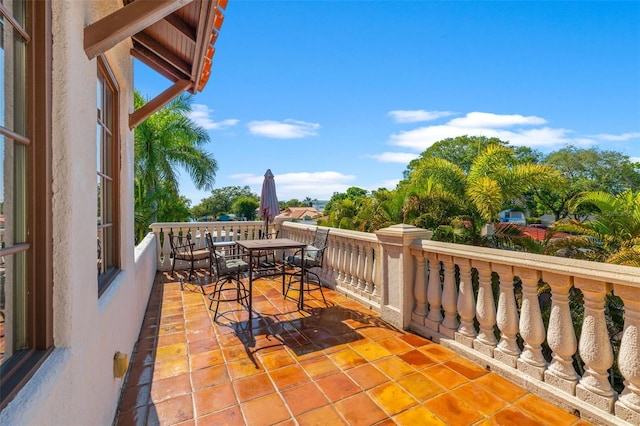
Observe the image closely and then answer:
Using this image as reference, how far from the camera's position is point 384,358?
9.29ft

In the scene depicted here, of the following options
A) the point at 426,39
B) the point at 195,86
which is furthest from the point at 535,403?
the point at 426,39

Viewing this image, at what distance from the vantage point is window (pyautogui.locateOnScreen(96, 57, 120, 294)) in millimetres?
2164

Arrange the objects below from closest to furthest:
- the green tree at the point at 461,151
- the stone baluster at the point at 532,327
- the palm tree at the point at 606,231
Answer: the stone baluster at the point at 532,327, the palm tree at the point at 606,231, the green tree at the point at 461,151

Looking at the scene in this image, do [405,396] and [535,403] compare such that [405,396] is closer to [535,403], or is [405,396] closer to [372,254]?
[535,403]

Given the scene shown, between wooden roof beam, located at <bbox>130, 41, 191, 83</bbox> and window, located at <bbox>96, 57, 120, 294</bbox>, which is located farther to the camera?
wooden roof beam, located at <bbox>130, 41, 191, 83</bbox>

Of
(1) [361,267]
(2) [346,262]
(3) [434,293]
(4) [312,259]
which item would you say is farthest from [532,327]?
(4) [312,259]

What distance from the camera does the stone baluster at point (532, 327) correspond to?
2338 mm

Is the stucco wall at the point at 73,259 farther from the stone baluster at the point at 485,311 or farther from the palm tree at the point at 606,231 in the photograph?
the palm tree at the point at 606,231

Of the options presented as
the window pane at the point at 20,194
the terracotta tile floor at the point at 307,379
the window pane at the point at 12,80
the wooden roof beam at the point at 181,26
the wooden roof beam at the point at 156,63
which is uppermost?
the wooden roof beam at the point at 156,63

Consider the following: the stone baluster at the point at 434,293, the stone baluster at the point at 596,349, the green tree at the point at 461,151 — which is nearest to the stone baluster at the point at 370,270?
the stone baluster at the point at 434,293

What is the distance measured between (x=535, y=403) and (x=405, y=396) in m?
0.93

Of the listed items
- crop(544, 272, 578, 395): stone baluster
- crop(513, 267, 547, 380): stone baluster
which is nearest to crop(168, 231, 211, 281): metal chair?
crop(513, 267, 547, 380): stone baluster

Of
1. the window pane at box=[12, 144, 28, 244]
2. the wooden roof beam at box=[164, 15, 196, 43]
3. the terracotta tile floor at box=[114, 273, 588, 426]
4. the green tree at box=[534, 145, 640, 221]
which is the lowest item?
the terracotta tile floor at box=[114, 273, 588, 426]

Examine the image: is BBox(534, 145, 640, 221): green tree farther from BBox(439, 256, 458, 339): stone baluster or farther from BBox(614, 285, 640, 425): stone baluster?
BBox(614, 285, 640, 425): stone baluster
